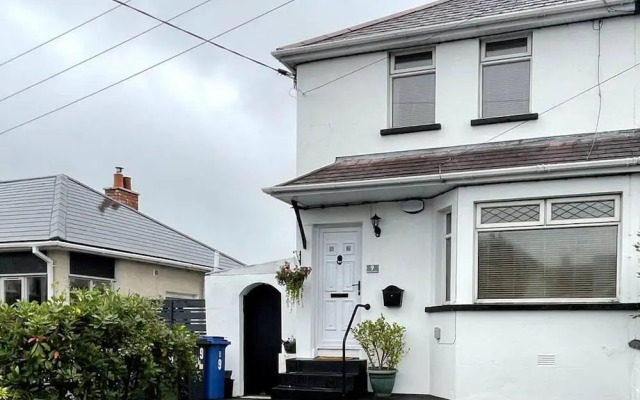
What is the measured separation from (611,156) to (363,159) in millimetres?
3879

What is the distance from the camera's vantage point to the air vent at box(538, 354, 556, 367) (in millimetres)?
8203

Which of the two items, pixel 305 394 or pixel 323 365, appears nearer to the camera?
pixel 305 394

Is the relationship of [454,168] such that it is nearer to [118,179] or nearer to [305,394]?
[305,394]

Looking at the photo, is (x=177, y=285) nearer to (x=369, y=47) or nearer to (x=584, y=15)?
(x=369, y=47)

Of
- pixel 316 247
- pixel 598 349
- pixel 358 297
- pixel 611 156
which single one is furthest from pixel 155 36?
pixel 598 349

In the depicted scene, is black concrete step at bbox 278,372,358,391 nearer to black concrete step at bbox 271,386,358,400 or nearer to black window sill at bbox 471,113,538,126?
black concrete step at bbox 271,386,358,400

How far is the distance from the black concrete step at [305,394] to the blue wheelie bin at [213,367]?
137cm

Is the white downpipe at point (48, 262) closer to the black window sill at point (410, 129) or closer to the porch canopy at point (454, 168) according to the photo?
the porch canopy at point (454, 168)

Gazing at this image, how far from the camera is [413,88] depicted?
10.5 metres

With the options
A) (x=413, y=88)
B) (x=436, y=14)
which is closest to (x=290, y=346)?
(x=413, y=88)

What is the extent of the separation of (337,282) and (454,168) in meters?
2.85

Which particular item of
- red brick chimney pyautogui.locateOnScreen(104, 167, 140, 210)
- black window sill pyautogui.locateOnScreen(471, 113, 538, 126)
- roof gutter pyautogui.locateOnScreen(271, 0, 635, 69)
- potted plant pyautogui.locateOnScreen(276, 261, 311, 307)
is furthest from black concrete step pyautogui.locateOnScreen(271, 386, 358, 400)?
red brick chimney pyautogui.locateOnScreen(104, 167, 140, 210)

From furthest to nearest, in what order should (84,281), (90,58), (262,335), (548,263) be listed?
(84,281)
(90,58)
(262,335)
(548,263)

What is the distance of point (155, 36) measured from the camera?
39.1ft
